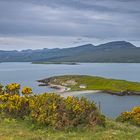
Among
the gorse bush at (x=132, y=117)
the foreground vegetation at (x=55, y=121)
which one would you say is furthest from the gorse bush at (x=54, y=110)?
the gorse bush at (x=132, y=117)

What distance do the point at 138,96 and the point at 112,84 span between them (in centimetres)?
2417

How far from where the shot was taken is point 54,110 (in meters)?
19.1

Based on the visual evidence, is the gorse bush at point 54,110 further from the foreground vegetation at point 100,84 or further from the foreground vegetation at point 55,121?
the foreground vegetation at point 100,84

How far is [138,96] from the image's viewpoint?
12512 centimetres

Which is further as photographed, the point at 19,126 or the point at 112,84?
the point at 112,84

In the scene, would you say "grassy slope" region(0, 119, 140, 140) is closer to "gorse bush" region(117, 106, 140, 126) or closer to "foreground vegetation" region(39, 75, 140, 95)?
"gorse bush" region(117, 106, 140, 126)

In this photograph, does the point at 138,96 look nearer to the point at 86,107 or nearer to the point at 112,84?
the point at 112,84

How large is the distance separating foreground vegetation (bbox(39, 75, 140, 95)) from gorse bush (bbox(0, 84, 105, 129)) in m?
111

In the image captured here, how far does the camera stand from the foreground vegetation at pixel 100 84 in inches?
5335

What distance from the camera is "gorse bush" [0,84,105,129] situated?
732 inches

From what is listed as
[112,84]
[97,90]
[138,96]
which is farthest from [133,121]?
[112,84]

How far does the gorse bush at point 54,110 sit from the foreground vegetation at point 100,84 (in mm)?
111074

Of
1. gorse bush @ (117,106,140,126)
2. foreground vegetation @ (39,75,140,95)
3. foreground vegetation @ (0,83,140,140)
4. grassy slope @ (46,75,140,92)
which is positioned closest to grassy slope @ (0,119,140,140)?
foreground vegetation @ (0,83,140,140)

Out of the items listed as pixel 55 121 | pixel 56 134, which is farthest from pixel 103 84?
pixel 56 134
